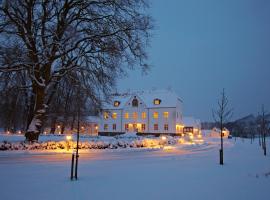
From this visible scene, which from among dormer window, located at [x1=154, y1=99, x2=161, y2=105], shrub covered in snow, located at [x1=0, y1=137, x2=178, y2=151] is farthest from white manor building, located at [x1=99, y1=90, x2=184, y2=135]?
shrub covered in snow, located at [x1=0, y1=137, x2=178, y2=151]

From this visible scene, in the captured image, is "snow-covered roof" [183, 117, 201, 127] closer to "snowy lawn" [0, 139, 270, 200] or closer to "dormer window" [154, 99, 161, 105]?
"dormer window" [154, 99, 161, 105]

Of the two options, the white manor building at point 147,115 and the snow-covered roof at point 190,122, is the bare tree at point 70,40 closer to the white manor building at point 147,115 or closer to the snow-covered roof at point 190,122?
the white manor building at point 147,115

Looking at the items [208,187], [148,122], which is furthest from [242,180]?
[148,122]

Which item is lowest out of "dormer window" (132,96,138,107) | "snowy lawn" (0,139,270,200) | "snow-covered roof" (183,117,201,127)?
"snowy lawn" (0,139,270,200)

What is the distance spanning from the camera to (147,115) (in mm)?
68375

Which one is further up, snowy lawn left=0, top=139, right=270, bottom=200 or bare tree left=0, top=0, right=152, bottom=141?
bare tree left=0, top=0, right=152, bottom=141

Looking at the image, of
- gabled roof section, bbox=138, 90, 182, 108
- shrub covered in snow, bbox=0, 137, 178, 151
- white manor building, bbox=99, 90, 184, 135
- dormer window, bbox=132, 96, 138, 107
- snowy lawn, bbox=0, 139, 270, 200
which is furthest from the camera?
dormer window, bbox=132, 96, 138, 107

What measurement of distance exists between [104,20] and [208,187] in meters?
16.6

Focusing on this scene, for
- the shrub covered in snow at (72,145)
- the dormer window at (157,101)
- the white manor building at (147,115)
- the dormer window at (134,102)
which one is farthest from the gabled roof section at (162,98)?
the shrub covered in snow at (72,145)

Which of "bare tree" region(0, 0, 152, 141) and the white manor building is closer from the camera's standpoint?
"bare tree" region(0, 0, 152, 141)

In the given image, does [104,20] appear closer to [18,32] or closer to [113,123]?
[18,32]

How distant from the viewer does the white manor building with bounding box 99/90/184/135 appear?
219 ft

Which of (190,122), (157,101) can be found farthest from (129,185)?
(190,122)

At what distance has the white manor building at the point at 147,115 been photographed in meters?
66.9
